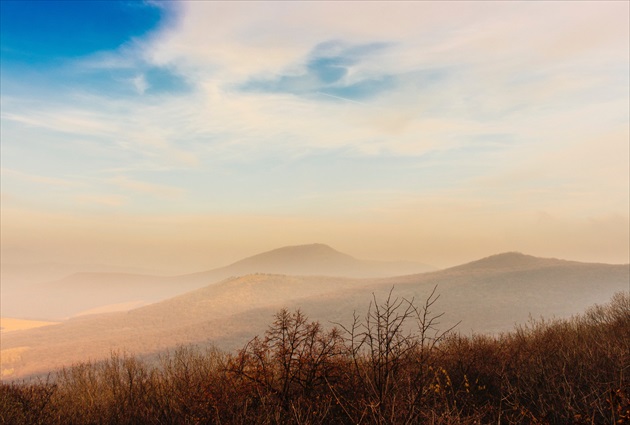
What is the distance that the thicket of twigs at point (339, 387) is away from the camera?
7.61 meters

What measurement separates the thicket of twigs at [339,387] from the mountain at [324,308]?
69.0 meters

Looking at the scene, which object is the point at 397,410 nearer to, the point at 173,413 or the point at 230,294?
the point at 173,413

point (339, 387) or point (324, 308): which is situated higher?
point (339, 387)

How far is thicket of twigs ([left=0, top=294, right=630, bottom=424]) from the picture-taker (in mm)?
7613

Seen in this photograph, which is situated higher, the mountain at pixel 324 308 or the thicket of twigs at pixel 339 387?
the thicket of twigs at pixel 339 387

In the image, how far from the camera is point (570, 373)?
38.9 feet

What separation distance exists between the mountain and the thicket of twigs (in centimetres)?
6901

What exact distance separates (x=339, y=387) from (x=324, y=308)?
4223 inches

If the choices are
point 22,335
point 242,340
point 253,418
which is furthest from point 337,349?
point 22,335

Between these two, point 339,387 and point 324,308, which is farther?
point 324,308

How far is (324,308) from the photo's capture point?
378 ft

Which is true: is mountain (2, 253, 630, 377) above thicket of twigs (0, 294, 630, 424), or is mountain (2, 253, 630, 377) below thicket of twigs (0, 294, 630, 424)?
below

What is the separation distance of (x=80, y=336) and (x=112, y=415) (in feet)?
360

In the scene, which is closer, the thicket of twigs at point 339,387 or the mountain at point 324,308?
the thicket of twigs at point 339,387
